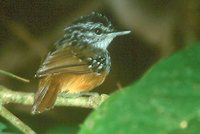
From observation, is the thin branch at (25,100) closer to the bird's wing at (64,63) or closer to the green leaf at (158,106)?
the bird's wing at (64,63)

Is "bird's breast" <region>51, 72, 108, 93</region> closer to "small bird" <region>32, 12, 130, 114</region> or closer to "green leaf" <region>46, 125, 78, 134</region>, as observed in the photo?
"small bird" <region>32, 12, 130, 114</region>

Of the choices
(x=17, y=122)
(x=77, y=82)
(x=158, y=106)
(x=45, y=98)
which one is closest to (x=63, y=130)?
(x=77, y=82)

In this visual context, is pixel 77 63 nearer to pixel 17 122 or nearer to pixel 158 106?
pixel 17 122

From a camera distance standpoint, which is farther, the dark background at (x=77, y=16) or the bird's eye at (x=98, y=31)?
the dark background at (x=77, y=16)

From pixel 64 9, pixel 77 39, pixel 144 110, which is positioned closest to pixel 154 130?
pixel 144 110

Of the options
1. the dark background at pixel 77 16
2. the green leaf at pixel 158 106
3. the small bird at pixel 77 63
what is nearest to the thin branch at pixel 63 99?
the small bird at pixel 77 63

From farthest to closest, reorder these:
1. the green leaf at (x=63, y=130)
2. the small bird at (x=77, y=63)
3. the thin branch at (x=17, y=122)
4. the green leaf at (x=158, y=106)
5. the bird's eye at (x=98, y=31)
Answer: the bird's eye at (x=98, y=31)
the green leaf at (x=63, y=130)
the small bird at (x=77, y=63)
the thin branch at (x=17, y=122)
the green leaf at (x=158, y=106)

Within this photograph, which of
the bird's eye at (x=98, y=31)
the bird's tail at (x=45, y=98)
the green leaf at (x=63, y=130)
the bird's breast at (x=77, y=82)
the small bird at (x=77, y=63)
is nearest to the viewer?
the bird's tail at (x=45, y=98)
